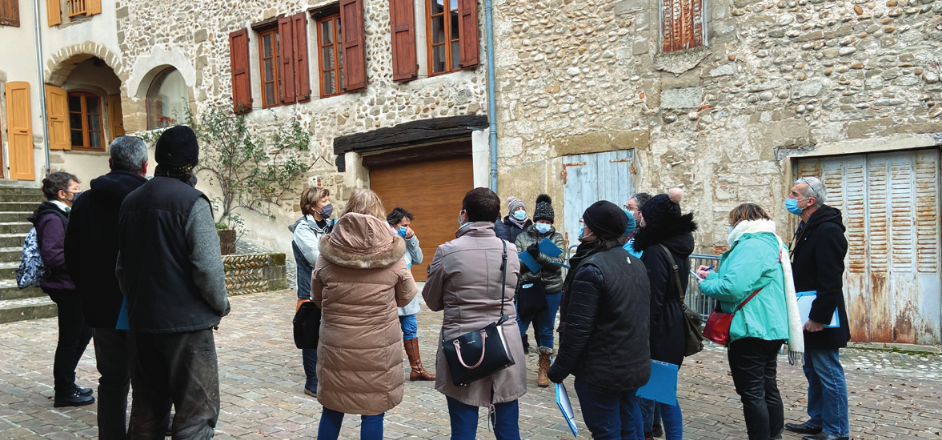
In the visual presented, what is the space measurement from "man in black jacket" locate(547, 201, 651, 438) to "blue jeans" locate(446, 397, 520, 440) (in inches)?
12.5

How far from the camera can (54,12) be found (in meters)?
14.8

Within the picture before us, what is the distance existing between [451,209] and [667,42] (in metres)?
4.24

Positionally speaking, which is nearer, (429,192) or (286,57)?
(429,192)

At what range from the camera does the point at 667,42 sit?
27.0ft

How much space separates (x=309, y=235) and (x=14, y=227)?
326 inches

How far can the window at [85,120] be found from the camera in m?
15.8

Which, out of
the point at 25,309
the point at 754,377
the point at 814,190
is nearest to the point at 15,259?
the point at 25,309

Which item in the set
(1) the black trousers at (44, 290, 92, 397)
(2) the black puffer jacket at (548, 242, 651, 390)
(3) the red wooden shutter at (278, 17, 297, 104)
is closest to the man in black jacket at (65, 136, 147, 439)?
(1) the black trousers at (44, 290, 92, 397)

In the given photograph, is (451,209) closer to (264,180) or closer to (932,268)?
(264,180)

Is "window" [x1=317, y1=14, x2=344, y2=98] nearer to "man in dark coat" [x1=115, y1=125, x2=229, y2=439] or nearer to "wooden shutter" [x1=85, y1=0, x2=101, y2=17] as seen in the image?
"wooden shutter" [x1=85, y1=0, x2=101, y2=17]

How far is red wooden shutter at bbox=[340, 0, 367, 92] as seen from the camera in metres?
11.0

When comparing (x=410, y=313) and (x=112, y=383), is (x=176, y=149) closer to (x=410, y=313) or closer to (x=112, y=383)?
(x=112, y=383)

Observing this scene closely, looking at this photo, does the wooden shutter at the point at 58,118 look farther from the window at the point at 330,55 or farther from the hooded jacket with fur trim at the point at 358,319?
the hooded jacket with fur trim at the point at 358,319

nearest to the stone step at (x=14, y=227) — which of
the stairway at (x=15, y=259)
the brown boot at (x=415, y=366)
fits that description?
the stairway at (x=15, y=259)
